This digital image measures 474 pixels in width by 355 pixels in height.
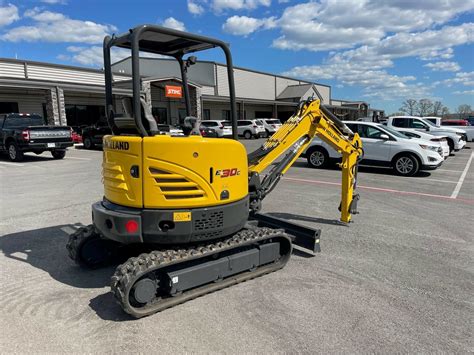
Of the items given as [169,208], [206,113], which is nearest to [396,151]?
[169,208]

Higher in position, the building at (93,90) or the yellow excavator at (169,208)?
the building at (93,90)

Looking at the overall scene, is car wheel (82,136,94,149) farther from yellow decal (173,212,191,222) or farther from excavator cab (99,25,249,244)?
yellow decal (173,212,191,222)

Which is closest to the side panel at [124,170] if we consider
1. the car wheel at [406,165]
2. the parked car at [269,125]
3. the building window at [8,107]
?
the car wheel at [406,165]

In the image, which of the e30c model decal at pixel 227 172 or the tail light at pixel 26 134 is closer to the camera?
the e30c model decal at pixel 227 172

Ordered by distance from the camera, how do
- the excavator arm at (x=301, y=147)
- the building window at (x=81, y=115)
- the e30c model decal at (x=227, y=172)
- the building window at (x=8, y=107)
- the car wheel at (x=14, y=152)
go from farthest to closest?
the building window at (x=81, y=115) < the building window at (x=8, y=107) < the car wheel at (x=14, y=152) < the excavator arm at (x=301, y=147) < the e30c model decal at (x=227, y=172)

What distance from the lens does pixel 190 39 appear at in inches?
157

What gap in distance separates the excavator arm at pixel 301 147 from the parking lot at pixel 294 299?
3.04 ft

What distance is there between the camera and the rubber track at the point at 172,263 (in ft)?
10.8

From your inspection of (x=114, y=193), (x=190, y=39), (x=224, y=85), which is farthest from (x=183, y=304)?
(x=224, y=85)

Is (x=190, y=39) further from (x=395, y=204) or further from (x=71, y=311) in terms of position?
(x=395, y=204)

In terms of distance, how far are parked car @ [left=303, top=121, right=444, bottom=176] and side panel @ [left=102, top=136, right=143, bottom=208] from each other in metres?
10.7

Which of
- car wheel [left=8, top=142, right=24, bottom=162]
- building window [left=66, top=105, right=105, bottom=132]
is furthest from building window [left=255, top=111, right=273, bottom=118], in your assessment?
car wheel [left=8, top=142, right=24, bottom=162]

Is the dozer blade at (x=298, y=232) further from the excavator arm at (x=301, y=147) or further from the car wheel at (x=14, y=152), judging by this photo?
the car wheel at (x=14, y=152)

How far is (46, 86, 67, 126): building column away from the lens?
2255cm
